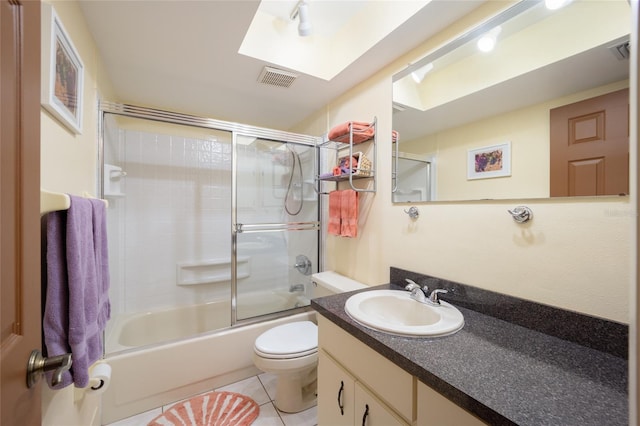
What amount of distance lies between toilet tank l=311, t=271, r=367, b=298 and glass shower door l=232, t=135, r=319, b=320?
0.34 metres

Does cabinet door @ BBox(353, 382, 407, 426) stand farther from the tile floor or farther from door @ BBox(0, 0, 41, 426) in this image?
door @ BBox(0, 0, 41, 426)

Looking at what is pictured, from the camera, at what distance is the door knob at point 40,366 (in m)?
0.54

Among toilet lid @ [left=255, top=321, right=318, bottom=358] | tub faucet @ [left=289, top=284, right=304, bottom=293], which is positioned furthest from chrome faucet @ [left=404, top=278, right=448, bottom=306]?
tub faucet @ [left=289, top=284, right=304, bottom=293]

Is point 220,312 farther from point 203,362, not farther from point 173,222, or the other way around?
point 173,222

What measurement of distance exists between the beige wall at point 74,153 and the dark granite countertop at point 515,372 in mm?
1146

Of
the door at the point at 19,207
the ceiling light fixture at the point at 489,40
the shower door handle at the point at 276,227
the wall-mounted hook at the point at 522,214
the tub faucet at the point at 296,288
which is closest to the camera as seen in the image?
the door at the point at 19,207

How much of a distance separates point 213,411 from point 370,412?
3.80 feet

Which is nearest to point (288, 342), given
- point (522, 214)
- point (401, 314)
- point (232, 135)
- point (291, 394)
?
point (291, 394)

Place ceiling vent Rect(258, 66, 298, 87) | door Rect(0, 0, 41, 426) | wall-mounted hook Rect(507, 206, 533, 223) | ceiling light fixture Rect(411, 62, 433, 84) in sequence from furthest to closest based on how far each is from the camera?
1. ceiling vent Rect(258, 66, 298, 87)
2. ceiling light fixture Rect(411, 62, 433, 84)
3. wall-mounted hook Rect(507, 206, 533, 223)
4. door Rect(0, 0, 41, 426)

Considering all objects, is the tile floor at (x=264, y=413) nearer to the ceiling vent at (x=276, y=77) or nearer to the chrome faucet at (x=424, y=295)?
the chrome faucet at (x=424, y=295)

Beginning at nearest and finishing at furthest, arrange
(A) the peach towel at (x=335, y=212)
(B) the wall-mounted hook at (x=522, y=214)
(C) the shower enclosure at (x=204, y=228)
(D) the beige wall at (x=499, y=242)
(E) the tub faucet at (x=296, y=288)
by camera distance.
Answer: (D) the beige wall at (x=499, y=242) < (B) the wall-mounted hook at (x=522, y=214) < (A) the peach towel at (x=335, y=212) < (C) the shower enclosure at (x=204, y=228) < (E) the tub faucet at (x=296, y=288)

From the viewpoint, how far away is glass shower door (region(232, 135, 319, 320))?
2.26 metres

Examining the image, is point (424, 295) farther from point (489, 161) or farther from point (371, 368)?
point (489, 161)

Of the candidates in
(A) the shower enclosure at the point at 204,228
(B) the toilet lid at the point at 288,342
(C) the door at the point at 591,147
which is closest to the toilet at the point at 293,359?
(B) the toilet lid at the point at 288,342
